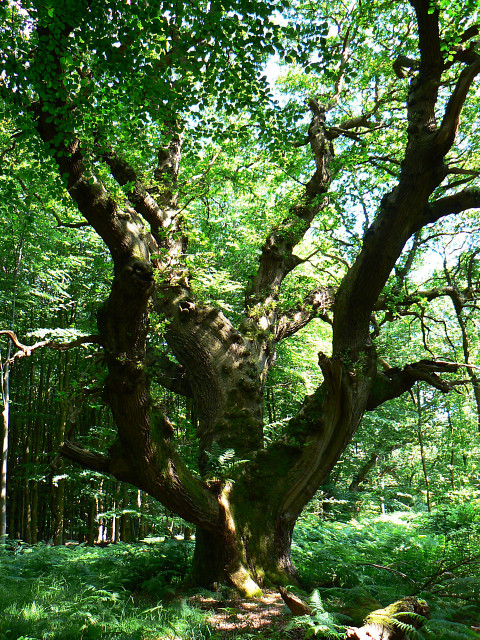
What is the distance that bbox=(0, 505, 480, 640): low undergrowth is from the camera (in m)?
3.23

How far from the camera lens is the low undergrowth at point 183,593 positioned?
10.6 ft

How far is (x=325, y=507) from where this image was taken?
50.7 feet

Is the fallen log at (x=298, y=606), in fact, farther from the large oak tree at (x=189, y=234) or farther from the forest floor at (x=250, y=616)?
the large oak tree at (x=189, y=234)

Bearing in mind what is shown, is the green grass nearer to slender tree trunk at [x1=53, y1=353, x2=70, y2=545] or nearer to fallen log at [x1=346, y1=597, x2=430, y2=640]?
fallen log at [x1=346, y1=597, x2=430, y2=640]

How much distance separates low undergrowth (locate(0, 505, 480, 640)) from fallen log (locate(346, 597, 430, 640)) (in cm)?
9

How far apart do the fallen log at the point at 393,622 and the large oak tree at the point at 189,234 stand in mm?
1796

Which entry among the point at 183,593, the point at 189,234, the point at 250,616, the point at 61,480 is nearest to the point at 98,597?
the point at 183,593

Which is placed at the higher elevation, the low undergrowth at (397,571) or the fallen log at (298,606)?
the fallen log at (298,606)

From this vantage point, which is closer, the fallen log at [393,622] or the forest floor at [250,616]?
the fallen log at [393,622]

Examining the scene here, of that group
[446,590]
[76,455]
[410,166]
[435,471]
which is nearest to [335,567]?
[446,590]

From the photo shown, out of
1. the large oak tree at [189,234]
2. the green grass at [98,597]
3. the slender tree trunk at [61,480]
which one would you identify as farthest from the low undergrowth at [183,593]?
the slender tree trunk at [61,480]

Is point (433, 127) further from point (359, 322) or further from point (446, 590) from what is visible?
point (446, 590)

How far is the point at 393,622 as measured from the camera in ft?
9.80

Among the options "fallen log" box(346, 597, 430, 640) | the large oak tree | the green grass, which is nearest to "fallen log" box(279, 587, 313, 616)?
"fallen log" box(346, 597, 430, 640)
